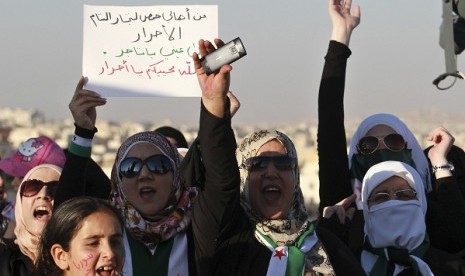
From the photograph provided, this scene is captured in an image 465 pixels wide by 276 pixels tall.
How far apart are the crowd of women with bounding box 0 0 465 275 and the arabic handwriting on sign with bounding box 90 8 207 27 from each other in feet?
1.44

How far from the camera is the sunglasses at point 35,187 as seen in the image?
20.4 ft

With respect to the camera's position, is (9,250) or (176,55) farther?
(176,55)

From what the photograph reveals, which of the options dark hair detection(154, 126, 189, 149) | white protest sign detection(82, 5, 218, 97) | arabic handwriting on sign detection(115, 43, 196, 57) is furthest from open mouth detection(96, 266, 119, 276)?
dark hair detection(154, 126, 189, 149)

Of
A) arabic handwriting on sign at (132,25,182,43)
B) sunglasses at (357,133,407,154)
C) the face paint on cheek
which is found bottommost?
the face paint on cheek

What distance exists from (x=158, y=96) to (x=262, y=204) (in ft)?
3.20

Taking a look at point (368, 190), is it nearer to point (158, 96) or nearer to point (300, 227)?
point (300, 227)

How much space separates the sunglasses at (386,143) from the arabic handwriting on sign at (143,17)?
3.58 ft

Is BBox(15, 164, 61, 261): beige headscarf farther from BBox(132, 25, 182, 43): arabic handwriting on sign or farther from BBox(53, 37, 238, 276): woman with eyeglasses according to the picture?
BBox(132, 25, 182, 43): arabic handwriting on sign

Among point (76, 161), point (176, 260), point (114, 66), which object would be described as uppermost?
point (114, 66)

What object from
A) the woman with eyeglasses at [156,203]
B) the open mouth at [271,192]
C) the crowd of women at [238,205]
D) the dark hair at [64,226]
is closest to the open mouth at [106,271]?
the crowd of women at [238,205]

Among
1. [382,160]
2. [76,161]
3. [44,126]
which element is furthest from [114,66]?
[44,126]

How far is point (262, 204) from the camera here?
5742 mm

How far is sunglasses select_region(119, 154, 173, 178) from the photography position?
5.82 m

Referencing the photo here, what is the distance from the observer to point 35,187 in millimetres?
6242
